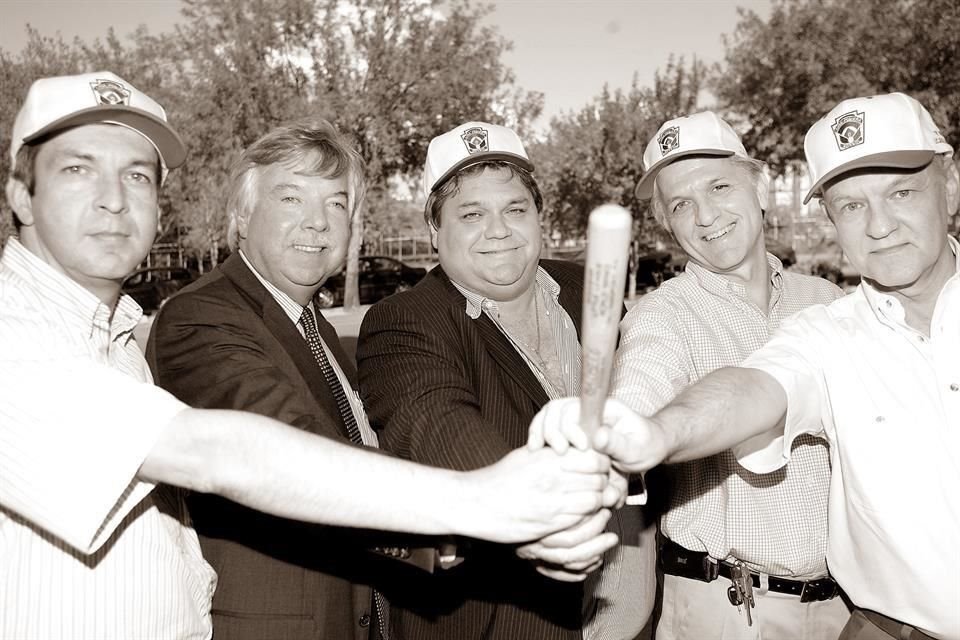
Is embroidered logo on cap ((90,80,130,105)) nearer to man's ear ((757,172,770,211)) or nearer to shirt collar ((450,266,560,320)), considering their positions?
shirt collar ((450,266,560,320))

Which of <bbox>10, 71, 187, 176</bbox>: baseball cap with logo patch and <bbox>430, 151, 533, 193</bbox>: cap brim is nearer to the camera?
<bbox>10, 71, 187, 176</bbox>: baseball cap with logo patch

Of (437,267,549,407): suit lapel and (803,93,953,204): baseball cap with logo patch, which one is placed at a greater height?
(803,93,953,204): baseball cap with logo patch

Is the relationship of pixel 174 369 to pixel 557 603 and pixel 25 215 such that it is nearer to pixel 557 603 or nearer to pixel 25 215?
pixel 25 215

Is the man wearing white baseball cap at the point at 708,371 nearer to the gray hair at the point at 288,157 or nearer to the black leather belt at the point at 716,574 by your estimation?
the black leather belt at the point at 716,574

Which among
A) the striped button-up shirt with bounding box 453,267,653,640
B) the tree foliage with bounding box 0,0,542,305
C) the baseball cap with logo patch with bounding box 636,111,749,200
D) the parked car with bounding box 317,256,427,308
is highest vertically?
the tree foliage with bounding box 0,0,542,305

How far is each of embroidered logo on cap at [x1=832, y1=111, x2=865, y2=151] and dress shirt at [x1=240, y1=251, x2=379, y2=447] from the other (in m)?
2.10

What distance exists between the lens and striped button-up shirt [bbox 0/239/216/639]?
5.78 ft

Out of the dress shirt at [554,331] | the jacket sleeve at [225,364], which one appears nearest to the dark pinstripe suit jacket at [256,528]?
the jacket sleeve at [225,364]

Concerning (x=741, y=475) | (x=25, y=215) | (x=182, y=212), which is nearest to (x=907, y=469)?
(x=741, y=475)

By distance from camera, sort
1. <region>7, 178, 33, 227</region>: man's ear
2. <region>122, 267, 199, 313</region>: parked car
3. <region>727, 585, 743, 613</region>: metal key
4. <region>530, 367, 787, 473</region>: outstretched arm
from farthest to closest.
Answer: <region>122, 267, 199, 313</region>: parked car → <region>727, 585, 743, 613</region>: metal key → <region>7, 178, 33, 227</region>: man's ear → <region>530, 367, 787, 473</region>: outstretched arm

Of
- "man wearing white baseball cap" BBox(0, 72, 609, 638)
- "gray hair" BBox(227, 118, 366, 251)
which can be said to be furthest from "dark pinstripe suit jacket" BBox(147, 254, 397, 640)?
"gray hair" BBox(227, 118, 366, 251)

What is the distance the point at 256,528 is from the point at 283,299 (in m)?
1.08

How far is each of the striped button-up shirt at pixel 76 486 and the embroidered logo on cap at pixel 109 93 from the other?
0.53 metres

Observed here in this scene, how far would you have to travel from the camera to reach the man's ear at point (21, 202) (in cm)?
231
